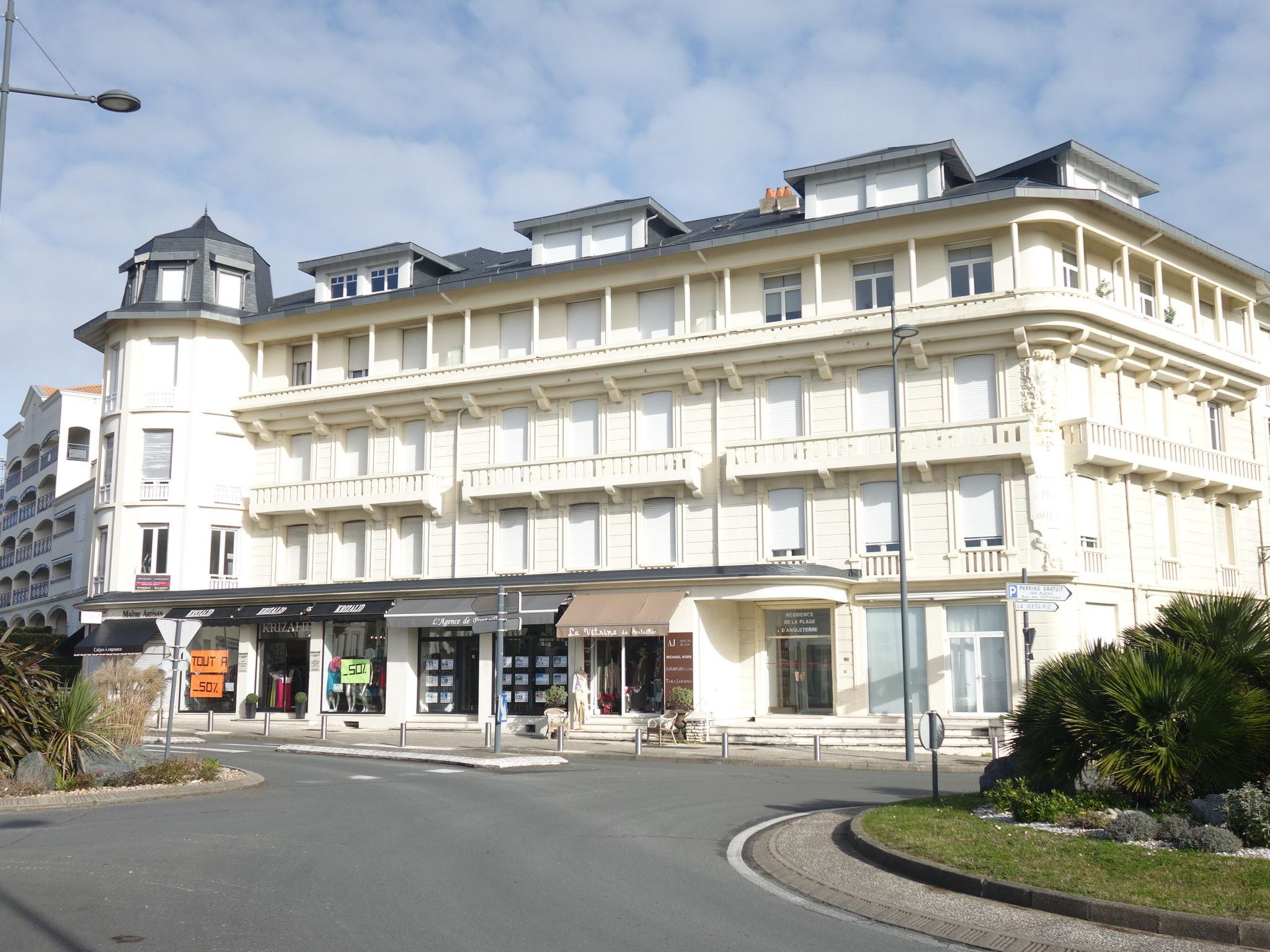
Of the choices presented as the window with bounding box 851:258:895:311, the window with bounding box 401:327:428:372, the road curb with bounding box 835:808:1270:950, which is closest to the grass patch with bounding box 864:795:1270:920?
the road curb with bounding box 835:808:1270:950

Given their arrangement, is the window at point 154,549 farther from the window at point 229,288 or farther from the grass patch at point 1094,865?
the grass patch at point 1094,865

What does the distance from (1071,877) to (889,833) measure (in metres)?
2.70

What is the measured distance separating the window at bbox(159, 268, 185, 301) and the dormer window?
6.71 meters

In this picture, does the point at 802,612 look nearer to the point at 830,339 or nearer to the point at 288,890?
the point at 830,339

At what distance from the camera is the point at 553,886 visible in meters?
10.1

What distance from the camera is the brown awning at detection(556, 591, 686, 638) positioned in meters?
31.2

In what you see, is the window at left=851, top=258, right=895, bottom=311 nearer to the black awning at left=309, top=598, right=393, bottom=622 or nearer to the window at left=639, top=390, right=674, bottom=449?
the window at left=639, top=390, right=674, bottom=449

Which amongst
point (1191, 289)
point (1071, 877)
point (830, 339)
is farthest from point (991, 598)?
point (1071, 877)

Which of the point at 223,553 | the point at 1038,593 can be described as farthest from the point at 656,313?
the point at 223,553

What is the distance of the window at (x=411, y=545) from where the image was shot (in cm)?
3766

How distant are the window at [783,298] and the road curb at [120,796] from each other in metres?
20.2

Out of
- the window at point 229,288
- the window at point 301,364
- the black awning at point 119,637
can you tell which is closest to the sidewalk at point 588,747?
the black awning at point 119,637

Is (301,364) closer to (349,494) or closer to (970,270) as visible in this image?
(349,494)

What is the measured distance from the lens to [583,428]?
35.8 meters
